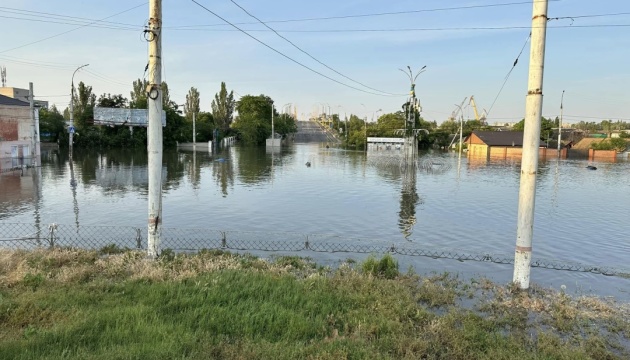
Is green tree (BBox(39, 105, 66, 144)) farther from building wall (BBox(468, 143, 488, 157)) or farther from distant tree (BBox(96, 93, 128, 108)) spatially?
building wall (BBox(468, 143, 488, 157))

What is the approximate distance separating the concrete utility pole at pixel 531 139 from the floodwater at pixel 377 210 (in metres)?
1.99

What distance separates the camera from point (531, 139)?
28.1 feet

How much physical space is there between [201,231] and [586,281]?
37.4ft

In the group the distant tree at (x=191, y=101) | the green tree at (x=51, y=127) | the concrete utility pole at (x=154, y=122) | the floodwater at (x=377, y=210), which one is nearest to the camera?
the concrete utility pole at (x=154, y=122)

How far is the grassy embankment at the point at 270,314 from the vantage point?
5.27 metres

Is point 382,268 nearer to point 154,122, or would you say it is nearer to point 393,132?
point 154,122

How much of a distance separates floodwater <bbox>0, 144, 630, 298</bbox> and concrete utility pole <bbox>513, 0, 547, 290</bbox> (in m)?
1.99

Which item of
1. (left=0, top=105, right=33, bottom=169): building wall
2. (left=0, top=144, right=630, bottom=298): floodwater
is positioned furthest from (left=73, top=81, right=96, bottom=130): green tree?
(left=0, top=144, right=630, bottom=298): floodwater

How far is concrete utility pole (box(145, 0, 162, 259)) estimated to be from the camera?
29.8 feet

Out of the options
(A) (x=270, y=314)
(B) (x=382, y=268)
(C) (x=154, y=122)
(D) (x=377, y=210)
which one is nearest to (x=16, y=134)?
(D) (x=377, y=210)

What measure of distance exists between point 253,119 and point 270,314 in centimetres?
10630

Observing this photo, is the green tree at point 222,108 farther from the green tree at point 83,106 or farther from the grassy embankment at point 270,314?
the grassy embankment at point 270,314

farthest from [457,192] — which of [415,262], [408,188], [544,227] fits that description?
[415,262]

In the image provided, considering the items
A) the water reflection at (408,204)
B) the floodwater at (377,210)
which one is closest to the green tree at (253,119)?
the water reflection at (408,204)
